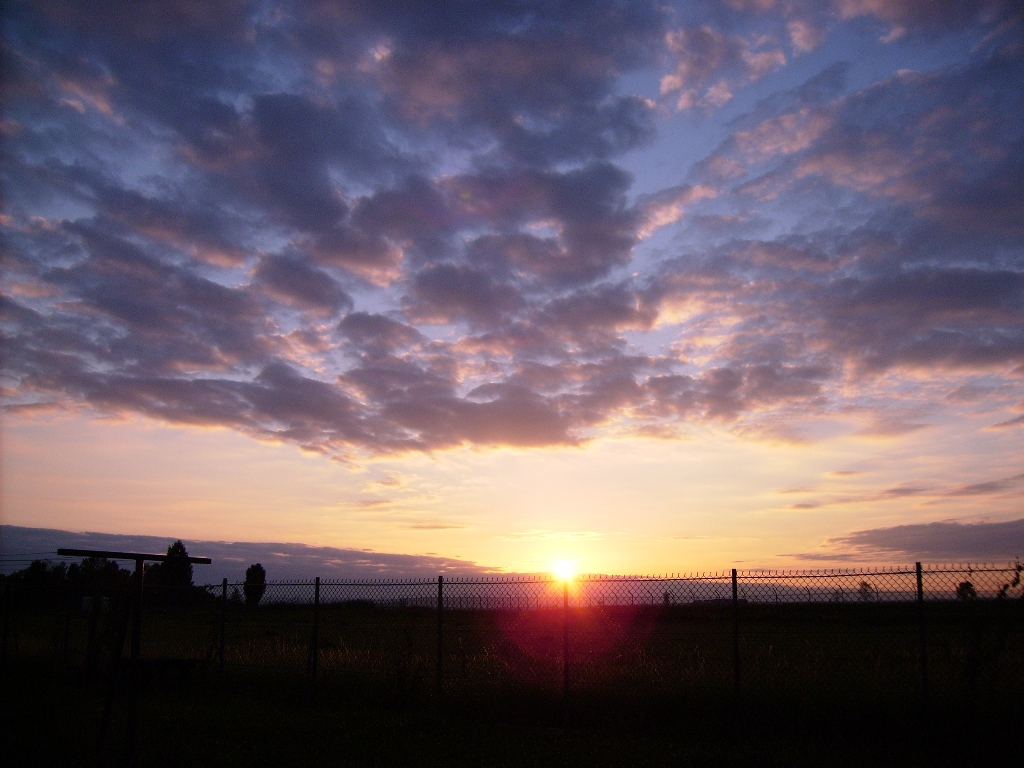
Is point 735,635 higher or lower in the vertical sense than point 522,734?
higher

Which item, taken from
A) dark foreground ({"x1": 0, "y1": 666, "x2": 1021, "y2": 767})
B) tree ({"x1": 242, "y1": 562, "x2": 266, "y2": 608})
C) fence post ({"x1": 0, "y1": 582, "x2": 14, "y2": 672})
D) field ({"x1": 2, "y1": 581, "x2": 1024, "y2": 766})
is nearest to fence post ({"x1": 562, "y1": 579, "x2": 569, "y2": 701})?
field ({"x1": 2, "y1": 581, "x2": 1024, "y2": 766})

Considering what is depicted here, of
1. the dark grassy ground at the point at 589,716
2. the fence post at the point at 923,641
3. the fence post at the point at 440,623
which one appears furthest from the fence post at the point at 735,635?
the fence post at the point at 440,623

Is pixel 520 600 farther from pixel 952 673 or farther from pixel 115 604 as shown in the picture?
pixel 115 604

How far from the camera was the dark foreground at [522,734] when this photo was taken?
827 centimetres

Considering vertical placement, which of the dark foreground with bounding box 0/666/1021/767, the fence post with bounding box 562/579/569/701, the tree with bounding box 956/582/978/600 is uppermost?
the tree with bounding box 956/582/978/600

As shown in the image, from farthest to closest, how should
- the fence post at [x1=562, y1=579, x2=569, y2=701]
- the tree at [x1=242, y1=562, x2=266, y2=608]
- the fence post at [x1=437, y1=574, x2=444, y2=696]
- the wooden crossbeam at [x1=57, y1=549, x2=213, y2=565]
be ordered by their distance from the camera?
the tree at [x1=242, y1=562, x2=266, y2=608]
the fence post at [x1=437, y1=574, x2=444, y2=696]
the fence post at [x1=562, y1=579, x2=569, y2=701]
the wooden crossbeam at [x1=57, y1=549, x2=213, y2=565]

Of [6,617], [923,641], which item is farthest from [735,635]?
[6,617]

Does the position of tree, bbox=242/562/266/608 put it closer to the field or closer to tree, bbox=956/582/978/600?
the field

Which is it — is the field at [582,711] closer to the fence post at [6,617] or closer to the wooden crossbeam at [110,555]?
the wooden crossbeam at [110,555]

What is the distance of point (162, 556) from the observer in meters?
7.96

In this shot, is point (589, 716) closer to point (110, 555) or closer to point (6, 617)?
point (110, 555)

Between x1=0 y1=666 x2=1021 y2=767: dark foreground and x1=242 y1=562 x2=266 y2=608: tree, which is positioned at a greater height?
x1=242 y1=562 x2=266 y2=608: tree

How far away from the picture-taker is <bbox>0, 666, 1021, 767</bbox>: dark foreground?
8.27 m

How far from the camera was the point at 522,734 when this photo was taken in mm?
9797
